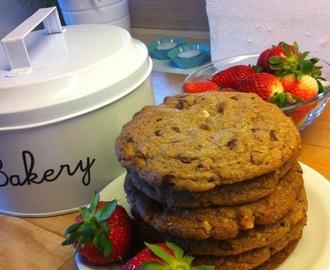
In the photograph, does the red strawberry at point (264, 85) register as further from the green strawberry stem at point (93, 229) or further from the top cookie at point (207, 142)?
the green strawberry stem at point (93, 229)

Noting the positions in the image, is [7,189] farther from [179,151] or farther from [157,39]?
[157,39]

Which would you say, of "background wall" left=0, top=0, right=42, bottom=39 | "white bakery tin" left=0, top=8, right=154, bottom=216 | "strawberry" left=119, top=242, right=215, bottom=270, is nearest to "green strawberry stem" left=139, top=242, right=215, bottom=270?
"strawberry" left=119, top=242, right=215, bottom=270

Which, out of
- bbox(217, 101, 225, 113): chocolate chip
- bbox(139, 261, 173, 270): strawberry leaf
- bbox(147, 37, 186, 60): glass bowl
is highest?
bbox(217, 101, 225, 113): chocolate chip

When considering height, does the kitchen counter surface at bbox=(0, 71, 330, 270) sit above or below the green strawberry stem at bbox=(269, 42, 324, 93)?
below

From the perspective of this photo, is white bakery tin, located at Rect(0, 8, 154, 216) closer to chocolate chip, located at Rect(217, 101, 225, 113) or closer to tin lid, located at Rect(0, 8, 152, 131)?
Result: tin lid, located at Rect(0, 8, 152, 131)

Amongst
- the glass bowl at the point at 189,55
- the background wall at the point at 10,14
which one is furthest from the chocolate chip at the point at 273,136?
the background wall at the point at 10,14

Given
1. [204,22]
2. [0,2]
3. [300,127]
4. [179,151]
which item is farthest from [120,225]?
[0,2]
